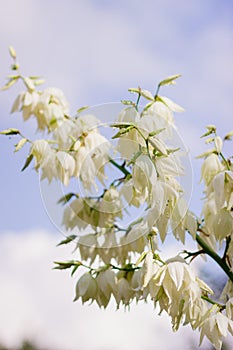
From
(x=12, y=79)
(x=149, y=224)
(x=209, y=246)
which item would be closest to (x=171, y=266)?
(x=149, y=224)

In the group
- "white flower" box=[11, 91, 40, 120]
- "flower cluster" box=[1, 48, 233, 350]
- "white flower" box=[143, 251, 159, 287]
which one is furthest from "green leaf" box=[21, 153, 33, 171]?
"white flower" box=[143, 251, 159, 287]

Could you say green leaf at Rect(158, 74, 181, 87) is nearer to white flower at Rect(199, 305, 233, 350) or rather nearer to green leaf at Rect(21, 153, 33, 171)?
green leaf at Rect(21, 153, 33, 171)

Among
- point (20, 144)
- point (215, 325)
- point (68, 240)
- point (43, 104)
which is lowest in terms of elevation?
point (215, 325)

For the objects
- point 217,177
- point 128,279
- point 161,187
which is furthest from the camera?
point 128,279

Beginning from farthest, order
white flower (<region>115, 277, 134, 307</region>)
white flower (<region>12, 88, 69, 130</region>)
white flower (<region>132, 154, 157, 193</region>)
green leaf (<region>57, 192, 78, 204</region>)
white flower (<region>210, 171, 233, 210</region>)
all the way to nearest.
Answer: white flower (<region>12, 88, 69, 130</region>) < green leaf (<region>57, 192, 78, 204</region>) < white flower (<region>115, 277, 134, 307</region>) < white flower (<region>210, 171, 233, 210</region>) < white flower (<region>132, 154, 157, 193</region>)

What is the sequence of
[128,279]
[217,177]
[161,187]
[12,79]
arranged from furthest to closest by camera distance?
[12,79]
[128,279]
[217,177]
[161,187]

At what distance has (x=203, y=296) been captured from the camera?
104 cm

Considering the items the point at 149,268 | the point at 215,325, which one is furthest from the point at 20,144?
the point at 215,325

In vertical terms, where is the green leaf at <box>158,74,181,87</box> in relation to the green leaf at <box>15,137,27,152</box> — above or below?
above

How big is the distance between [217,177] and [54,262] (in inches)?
13.4

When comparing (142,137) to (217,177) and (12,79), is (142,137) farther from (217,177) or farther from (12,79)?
(12,79)

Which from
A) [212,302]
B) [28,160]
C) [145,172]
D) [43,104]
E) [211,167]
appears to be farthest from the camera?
[43,104]

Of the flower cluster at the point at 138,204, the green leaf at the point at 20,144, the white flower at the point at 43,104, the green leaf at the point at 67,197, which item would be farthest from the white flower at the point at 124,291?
the white flower at the point at 43,104

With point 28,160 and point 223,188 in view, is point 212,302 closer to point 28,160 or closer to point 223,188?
point 223,188
